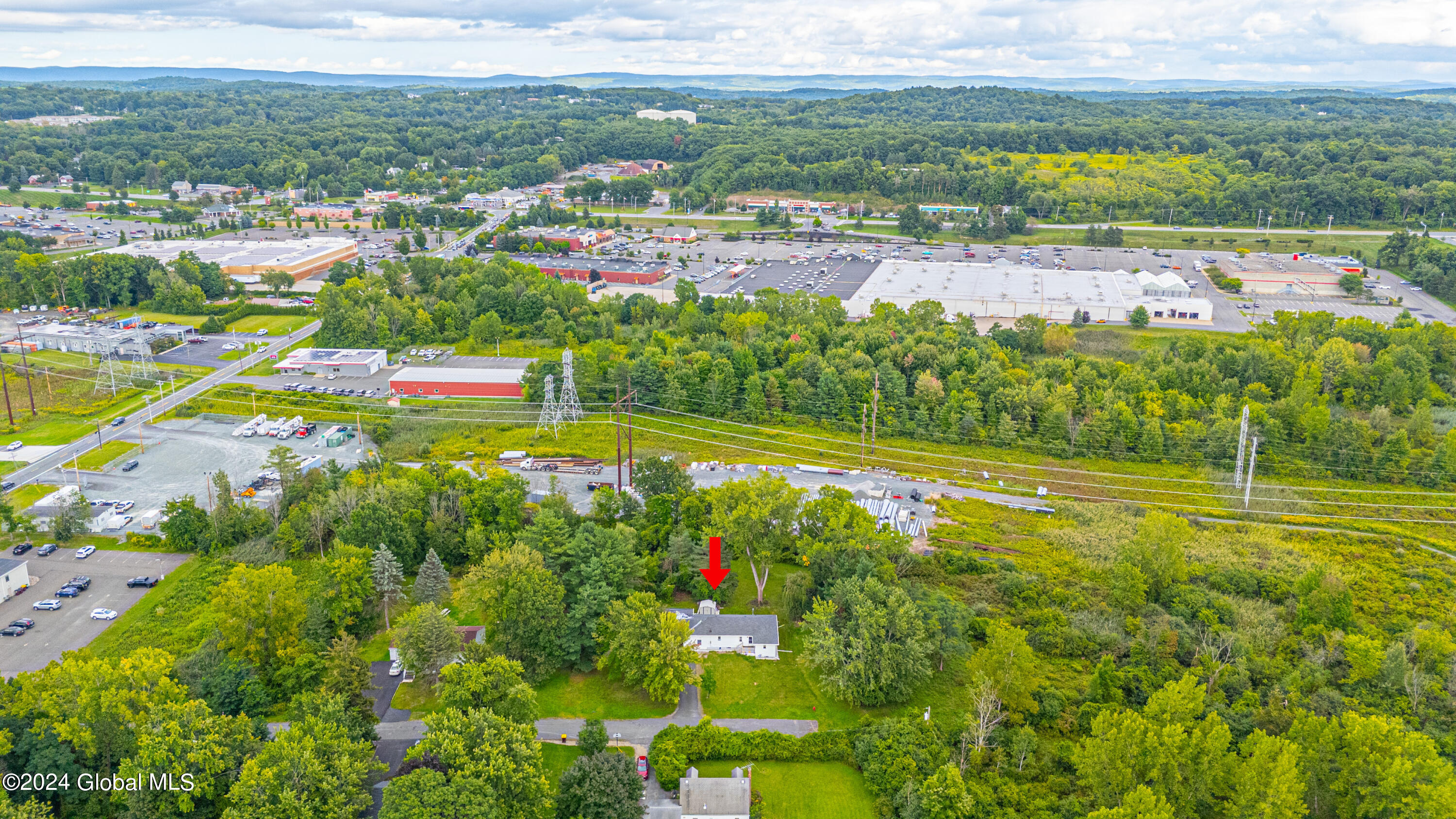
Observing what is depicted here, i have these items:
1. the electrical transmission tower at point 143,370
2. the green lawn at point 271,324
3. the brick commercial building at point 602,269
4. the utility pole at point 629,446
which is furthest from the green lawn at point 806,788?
the brick commercial building at point 602,269

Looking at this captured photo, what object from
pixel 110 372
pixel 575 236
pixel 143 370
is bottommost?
pixel 143 370

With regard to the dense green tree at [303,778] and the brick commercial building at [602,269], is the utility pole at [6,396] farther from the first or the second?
the brick commercial building at [602,269]

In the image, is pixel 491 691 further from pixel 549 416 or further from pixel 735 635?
pixel 549 416

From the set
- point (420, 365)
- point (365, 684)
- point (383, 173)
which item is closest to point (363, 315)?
Answer: point (420, 365)

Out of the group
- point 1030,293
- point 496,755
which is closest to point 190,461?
point 496,755

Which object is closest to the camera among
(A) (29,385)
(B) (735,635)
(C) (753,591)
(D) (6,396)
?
(B) (735,635)

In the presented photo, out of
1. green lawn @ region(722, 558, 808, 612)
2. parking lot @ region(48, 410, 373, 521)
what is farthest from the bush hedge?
parking lot @ region(48, 410, 373, 521)
